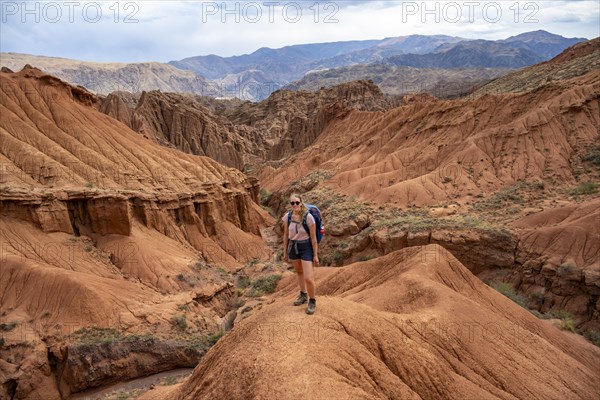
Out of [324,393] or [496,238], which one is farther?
[496,238]

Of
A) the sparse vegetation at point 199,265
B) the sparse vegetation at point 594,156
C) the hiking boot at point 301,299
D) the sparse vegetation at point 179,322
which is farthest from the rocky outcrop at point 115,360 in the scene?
the sparse vegetation at point 594,156

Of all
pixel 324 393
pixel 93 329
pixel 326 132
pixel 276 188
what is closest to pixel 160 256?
pixel 93 329

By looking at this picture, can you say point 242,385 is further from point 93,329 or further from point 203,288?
point 203,288

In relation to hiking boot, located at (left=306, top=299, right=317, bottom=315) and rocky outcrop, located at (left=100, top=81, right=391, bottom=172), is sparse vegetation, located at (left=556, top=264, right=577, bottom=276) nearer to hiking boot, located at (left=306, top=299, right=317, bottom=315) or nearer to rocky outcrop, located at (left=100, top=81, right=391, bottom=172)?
hiking boot, located at (left=306, top=299, right=317, bottom=315)

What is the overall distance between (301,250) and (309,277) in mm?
502

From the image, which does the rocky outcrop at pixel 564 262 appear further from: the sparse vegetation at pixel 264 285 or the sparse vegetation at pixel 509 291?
the sparse vegetation at pixel 264 285

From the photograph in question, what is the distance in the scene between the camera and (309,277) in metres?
7.36

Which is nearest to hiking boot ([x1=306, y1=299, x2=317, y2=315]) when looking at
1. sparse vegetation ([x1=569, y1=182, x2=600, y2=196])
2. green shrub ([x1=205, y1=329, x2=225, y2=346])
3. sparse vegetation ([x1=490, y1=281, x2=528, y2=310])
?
green shrub ([x1=205, y1=329, x2=225, y2=346])

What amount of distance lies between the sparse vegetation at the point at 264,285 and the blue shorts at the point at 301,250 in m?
13.7

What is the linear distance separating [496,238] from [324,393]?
19.6 m

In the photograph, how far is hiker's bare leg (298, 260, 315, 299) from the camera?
24.1ft

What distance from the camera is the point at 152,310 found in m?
19.4

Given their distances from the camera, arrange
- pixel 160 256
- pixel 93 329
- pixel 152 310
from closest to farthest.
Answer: pixel 93 329, pixel 152 310, pixel 160 256

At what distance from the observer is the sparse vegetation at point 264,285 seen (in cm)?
2111
